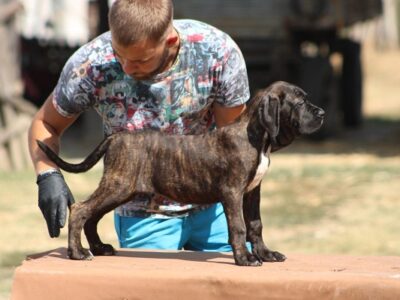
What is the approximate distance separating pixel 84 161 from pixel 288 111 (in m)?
0.77

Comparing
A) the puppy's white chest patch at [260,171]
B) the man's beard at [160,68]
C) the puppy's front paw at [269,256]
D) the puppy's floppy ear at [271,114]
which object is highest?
the man's beard at [160,68]

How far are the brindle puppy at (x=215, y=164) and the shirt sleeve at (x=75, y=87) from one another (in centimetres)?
35

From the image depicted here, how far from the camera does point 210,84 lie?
429cm

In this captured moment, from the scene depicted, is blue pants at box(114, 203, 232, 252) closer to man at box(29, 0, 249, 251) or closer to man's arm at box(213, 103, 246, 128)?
man at box(29, 0, 249, 251)

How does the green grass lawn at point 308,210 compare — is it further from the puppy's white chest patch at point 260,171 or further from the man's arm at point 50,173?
the puppy's white chest patch at point 260,171

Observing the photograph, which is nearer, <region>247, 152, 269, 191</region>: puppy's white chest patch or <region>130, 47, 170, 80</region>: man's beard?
<region>247, 152, 269, 191</region>: puppy's white chest patch

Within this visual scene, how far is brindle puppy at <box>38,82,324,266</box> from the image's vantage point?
12.3 ft

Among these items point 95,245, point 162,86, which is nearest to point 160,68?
point 162,86

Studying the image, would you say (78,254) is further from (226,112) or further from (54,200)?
(226,112)

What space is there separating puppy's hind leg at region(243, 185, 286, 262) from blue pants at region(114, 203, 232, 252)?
1.85ft

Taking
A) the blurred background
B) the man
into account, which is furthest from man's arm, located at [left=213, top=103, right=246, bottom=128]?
the blurred background

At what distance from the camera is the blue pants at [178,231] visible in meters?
4.47

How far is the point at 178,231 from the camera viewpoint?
4.49 m

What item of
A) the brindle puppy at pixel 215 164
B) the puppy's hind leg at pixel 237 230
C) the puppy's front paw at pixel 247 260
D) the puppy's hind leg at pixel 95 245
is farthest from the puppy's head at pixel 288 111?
the puppy's hind leg at pixel 95 245
